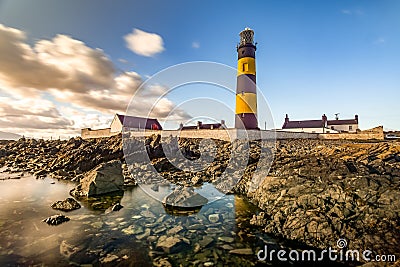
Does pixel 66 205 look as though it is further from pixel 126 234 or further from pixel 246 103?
pixel 246 103

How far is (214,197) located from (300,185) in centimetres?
450

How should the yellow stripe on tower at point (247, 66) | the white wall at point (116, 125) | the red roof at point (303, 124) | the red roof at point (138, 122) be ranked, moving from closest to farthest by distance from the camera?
1. the yellow stripe on tower at point (247, 66)
2. the white wall at point (116, 125)
3. the red roof at point (138, 122)
4. the red roof at point (303, 124)

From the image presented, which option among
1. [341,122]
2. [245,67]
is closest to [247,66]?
[245,67]

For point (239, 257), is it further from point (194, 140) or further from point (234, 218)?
→ point (194, 140)

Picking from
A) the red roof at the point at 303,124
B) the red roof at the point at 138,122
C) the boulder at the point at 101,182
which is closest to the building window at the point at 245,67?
the boulder at the point at 101,182

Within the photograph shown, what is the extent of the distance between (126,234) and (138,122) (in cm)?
4021

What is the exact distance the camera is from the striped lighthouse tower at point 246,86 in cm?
2830

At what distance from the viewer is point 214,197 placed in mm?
12297

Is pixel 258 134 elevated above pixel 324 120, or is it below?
below

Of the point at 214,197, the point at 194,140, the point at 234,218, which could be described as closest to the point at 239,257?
the point at 234,218

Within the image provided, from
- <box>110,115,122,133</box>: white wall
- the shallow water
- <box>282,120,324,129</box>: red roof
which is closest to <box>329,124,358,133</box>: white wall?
<box>282,120,324,129</box>: red roof

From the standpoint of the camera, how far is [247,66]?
97.5 feet

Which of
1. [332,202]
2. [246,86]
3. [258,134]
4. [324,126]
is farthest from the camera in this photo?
[324,126]

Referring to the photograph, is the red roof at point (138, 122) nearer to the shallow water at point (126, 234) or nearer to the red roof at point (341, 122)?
the shallow water at point (126, 234)
